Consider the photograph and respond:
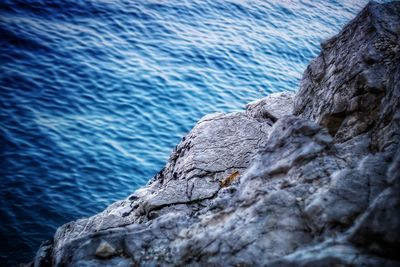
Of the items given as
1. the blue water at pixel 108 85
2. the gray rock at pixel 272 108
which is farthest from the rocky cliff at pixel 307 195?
the blue water at pixel 108 85

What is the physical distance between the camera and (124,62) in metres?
22.5

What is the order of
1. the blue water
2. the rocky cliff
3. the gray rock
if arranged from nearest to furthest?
the rocky cliff, the gray rock, the blue water

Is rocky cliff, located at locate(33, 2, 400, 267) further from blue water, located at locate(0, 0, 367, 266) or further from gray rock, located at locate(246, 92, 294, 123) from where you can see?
blue water, located at locate(0, 0, 367, 266)

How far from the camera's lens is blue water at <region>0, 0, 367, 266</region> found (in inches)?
591

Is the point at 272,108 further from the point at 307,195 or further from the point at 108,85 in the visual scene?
the point at 108,85

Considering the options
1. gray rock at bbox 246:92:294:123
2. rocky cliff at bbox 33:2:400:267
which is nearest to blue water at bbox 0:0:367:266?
rocky cliff at bbox 33:2:400:267

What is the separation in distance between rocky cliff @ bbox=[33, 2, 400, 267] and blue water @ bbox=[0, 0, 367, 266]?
6189 mm

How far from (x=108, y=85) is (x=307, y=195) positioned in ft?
57.0

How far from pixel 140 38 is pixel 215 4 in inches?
414

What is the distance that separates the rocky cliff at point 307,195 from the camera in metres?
4.78

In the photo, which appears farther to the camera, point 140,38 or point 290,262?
point 140,38

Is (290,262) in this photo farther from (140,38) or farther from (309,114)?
(140,38)

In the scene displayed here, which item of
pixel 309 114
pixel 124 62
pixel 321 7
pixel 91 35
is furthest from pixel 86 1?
pixel 321 7

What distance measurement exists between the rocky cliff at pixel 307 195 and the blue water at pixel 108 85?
6.19 metres
